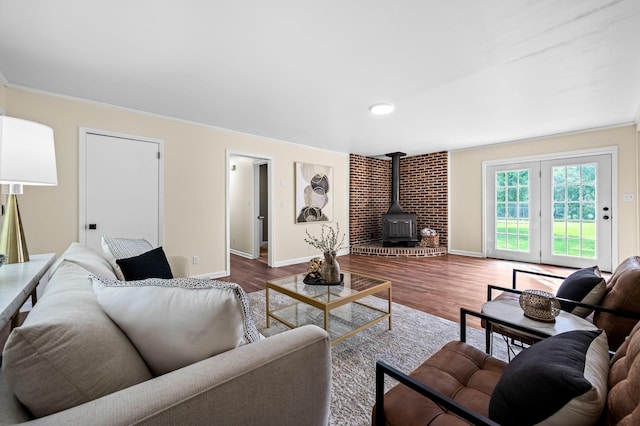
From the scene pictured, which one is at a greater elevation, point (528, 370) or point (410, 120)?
point (410, 120)

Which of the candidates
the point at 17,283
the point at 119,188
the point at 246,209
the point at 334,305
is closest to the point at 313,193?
the point at 246,209

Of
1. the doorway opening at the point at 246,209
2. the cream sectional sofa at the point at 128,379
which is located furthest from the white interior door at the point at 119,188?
the cream sectional sofa at the point at 128,379

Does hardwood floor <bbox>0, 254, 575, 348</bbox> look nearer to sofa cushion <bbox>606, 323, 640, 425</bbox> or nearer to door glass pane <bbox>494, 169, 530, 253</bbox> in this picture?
door glass pane <bbox>494, 169, 530, 253</bbox>

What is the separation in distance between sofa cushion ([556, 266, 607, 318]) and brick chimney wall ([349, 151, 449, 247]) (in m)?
4.46

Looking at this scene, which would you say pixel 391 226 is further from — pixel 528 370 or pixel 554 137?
pixel 528 370

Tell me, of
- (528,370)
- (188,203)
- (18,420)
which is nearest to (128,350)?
(18,420)

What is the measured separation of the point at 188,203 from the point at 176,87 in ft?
5.23

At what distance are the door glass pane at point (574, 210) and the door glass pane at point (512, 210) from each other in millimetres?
410

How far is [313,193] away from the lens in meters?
5.43

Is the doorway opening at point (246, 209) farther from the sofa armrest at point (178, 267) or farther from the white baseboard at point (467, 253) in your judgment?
the white baseboard at point (467, 253)

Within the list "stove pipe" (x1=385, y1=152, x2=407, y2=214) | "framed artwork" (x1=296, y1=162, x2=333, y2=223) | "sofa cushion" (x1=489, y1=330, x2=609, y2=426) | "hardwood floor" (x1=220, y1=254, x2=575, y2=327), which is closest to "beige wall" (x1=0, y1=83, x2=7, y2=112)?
"hardwood floor" (x1=220, y1=254, x2=575, y2=327)

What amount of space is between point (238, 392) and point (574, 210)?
583 centimetres

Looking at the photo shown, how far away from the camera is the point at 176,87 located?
276 centimetres

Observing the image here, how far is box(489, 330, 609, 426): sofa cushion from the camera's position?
0.66 meters
